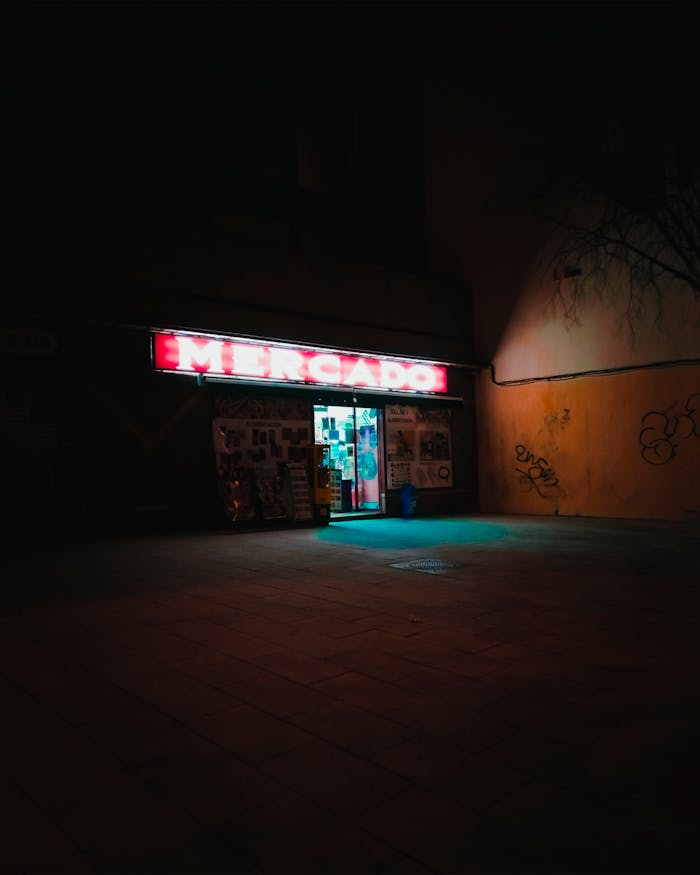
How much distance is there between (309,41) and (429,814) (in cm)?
2078

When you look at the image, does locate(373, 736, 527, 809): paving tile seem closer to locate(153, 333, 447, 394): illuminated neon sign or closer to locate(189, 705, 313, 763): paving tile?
locate(189, 705, 313, 763): paving tile

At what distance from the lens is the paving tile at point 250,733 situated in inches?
121

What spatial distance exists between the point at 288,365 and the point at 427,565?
6.53m

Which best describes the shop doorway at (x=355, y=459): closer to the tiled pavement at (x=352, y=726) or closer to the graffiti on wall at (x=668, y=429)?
the graffiti on wall at (x=668, y=429)

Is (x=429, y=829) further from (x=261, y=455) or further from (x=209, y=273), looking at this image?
(x=209, y=273)

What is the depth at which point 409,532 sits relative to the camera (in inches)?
479

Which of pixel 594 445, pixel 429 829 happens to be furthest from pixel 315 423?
pixel 429 829

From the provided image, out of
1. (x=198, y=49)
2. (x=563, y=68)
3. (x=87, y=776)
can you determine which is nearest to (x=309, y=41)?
(x=198, y=49)

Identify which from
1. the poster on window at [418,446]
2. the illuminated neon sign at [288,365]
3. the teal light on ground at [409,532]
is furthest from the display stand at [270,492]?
→ the poster on window at [418,446]

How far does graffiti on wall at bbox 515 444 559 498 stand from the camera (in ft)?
51.3

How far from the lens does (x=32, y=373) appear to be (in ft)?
35.1

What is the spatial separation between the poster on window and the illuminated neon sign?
27.3 inches

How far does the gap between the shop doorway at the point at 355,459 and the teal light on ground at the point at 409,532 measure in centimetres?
108

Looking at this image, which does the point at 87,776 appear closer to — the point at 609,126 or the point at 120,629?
the point at 120,629
